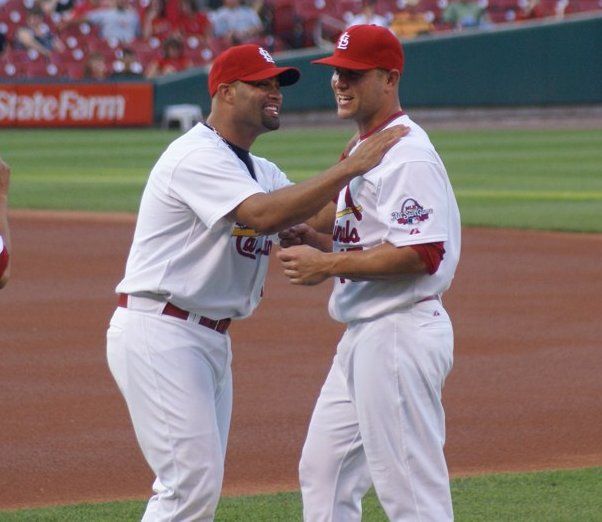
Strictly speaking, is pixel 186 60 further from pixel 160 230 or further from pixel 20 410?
pixel 160 230

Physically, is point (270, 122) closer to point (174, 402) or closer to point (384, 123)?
point (384, 123)

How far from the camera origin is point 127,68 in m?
29.1

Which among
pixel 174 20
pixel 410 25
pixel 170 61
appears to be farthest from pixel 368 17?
pixel 174 20

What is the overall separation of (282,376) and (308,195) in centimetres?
393

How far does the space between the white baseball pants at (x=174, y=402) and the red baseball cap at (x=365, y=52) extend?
0.98 meters

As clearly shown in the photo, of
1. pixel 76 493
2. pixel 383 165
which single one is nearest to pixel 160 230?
pixel 383 165

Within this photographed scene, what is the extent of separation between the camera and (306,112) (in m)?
29.9

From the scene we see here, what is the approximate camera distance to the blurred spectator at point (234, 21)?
98.9 ft

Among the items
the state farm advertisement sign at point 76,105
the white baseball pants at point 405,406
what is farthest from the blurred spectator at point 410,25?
the white baseball pants at point 405,406

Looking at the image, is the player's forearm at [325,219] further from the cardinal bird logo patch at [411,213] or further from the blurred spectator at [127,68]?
the blurred spectator at [127,68]

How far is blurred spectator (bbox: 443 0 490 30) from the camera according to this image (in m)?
30.5

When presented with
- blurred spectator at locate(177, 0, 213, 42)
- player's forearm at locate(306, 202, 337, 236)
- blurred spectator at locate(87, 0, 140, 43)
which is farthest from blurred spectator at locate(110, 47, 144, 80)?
Answer: player's forearm at locate(306, 202, 337, 236)

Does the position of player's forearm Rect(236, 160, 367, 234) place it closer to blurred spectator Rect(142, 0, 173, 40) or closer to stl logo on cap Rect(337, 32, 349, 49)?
stl logo on cap Rect(337, 32, 349, 49)

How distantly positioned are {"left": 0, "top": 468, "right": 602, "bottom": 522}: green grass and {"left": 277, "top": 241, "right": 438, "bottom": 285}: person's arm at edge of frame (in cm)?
149
